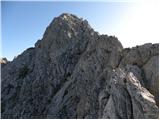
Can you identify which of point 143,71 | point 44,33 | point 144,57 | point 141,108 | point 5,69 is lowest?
point 141,108

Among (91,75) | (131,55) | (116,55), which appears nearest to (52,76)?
(91,75)

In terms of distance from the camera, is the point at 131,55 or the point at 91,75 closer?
the point at 131,55

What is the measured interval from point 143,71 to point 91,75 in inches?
624

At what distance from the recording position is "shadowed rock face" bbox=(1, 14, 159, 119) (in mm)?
36766

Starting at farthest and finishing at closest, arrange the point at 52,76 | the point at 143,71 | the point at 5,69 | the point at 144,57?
the point at 5,69
the point at 52,76
the point at 144,57
the point at 143,71

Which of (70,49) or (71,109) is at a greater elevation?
(70,49)

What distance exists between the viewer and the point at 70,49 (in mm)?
76375

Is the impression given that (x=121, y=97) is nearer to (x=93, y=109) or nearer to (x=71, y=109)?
(x=93, y=109)

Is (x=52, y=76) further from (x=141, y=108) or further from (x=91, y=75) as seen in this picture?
(x=141, y=108)

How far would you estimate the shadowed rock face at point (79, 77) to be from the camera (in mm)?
36766

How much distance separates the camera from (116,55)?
57844 mm

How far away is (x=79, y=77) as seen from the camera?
62.2m

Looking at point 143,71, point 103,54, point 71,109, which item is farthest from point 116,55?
point 71,109

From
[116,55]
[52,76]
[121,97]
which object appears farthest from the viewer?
[52,76]
